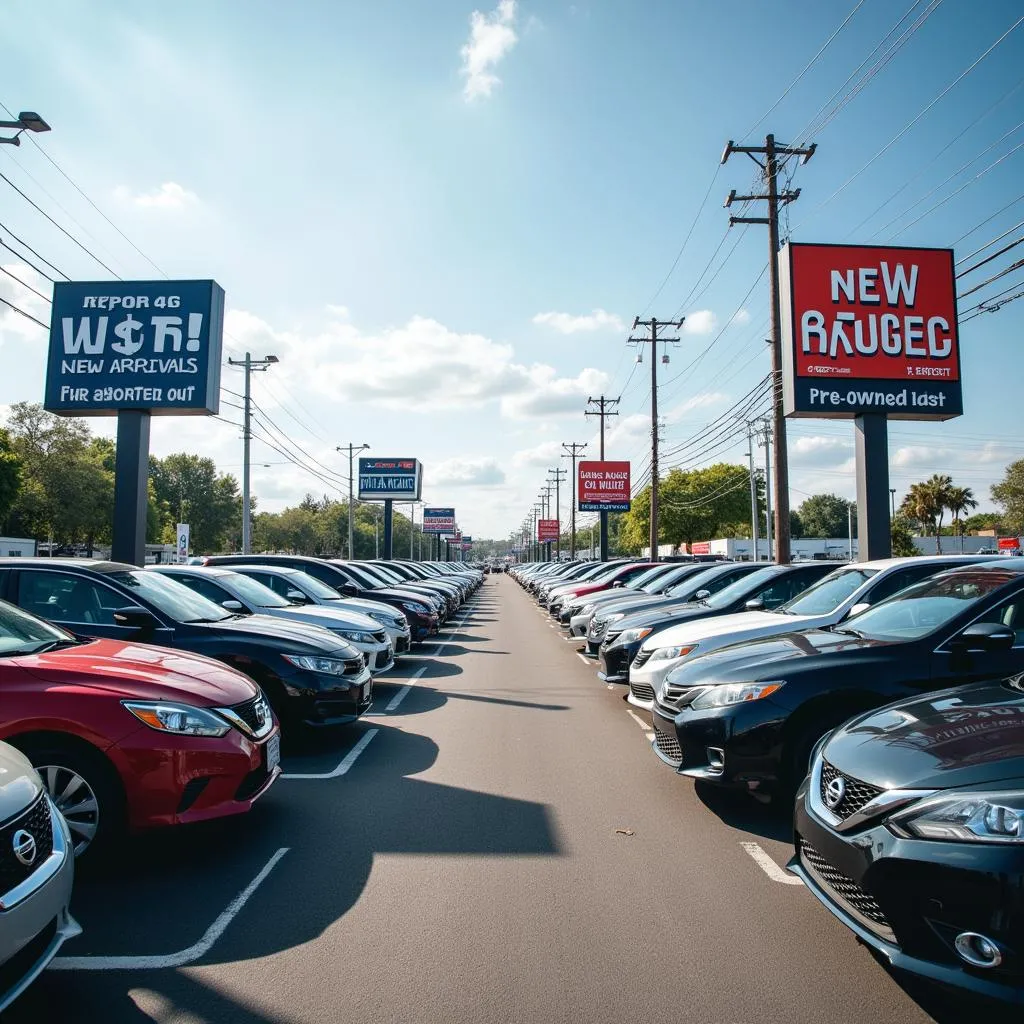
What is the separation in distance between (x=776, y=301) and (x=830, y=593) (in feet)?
38.3

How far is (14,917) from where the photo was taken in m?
2.70

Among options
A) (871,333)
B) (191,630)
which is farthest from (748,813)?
(871,333)

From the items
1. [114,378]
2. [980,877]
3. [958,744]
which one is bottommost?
[980,877]

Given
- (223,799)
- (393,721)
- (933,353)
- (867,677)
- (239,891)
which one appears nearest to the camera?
(239,891)

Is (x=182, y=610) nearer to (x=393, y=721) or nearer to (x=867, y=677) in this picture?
(x=393, y=721)

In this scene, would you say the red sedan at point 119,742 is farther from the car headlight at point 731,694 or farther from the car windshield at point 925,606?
the car windshield at point 925,606

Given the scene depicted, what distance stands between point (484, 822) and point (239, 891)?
171 centimetres

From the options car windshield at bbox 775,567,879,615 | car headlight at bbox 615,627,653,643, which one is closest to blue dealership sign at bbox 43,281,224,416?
car headlight at bbox 615,627,653,643

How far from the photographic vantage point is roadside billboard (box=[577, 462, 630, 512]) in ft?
164

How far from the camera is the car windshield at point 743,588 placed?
1027 cm

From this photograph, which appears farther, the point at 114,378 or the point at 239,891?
the point at 114,378

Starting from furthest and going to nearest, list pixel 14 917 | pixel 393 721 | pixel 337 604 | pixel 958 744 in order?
pixel 337 604 < pixel 393 721 < pixel 958 744 < pixel 14 917

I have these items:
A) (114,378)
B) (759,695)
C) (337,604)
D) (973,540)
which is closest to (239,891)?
(759,695)

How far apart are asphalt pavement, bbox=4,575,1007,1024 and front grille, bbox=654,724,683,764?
14.2 inches
